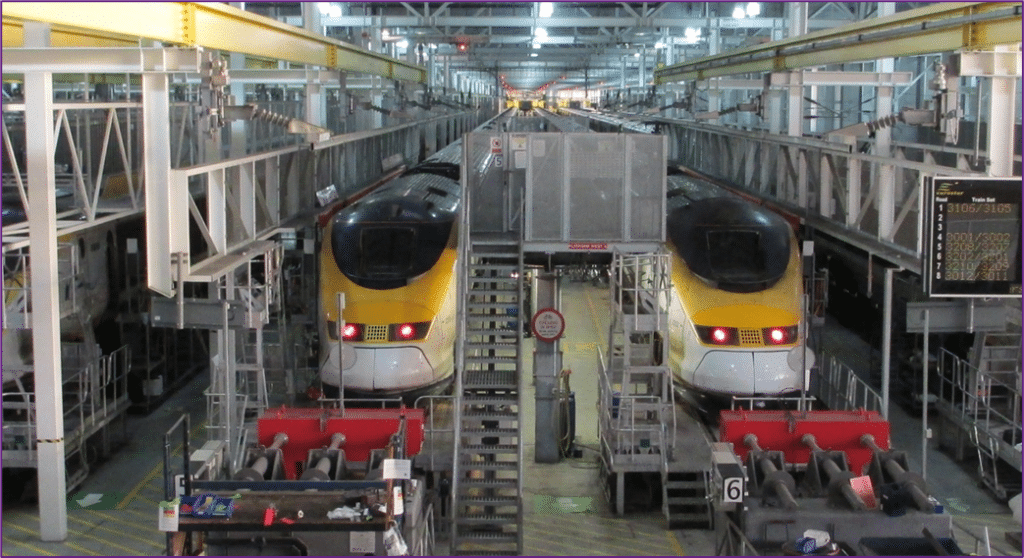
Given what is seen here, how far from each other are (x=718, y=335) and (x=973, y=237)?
3941 mm

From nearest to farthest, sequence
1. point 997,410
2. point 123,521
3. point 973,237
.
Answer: point 973,237 < point 123,521 < point 997,410

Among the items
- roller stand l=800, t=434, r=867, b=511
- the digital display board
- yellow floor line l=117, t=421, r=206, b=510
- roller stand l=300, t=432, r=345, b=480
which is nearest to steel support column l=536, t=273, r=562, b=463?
roller stand l=800, t=434, r=867, b=511

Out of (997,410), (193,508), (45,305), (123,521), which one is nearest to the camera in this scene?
(193,508)

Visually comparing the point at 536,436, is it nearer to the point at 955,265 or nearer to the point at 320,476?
the point at 320,476

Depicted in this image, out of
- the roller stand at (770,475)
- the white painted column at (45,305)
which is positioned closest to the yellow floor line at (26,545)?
the white painted column at (45,305)

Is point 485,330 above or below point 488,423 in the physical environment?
above

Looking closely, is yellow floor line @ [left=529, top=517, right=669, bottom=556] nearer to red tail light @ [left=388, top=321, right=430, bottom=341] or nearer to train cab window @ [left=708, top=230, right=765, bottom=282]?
red tail light @ [left=388, top=321, right=430, bottom=341]

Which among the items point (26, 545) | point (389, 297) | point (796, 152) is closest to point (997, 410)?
point (796, 152)

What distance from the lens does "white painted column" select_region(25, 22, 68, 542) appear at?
1312 cm

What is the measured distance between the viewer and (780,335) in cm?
1573

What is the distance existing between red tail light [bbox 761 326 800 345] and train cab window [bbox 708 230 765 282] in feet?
2.60

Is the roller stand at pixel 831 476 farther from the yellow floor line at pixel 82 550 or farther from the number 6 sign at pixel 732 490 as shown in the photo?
the yellow floor line at pixel 82 550

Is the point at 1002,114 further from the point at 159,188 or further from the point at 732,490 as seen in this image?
the point at 159,188

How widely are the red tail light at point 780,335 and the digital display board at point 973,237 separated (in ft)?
10.3
